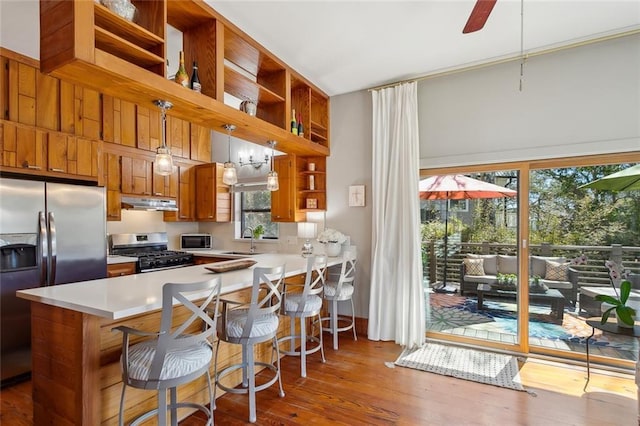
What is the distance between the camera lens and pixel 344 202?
416cm

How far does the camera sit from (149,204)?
428 cm

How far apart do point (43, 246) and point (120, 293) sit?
1729 millimetres

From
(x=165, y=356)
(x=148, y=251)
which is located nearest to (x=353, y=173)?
(x=165, y=356)

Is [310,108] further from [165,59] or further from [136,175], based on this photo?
[136,175]

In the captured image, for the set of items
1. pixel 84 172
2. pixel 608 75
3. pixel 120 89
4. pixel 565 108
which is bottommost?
pixel 84 172

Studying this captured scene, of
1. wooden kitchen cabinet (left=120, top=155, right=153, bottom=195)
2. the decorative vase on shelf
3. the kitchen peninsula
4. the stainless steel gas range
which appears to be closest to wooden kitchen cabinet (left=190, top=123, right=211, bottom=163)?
wooden kitchen cabinet (left=120, top=155, right=153, bottom=195)

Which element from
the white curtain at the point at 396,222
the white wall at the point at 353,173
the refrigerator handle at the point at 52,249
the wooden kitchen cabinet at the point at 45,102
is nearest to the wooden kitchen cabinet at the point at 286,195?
the white wall at the point at 353,173

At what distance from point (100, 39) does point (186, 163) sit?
320 cm

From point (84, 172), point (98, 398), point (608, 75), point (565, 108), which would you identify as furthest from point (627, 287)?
point (84, 172)

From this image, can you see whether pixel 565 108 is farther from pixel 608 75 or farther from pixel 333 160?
pixel 333 160

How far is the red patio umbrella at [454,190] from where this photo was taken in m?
3.45

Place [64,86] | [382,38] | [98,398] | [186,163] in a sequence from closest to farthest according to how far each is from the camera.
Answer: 1. [98,398]
2. [382,38]
3. [64,86]
4. [186,163]

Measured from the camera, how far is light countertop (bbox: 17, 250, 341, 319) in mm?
1604

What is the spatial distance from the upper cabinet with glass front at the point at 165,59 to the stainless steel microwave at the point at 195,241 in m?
2.52
